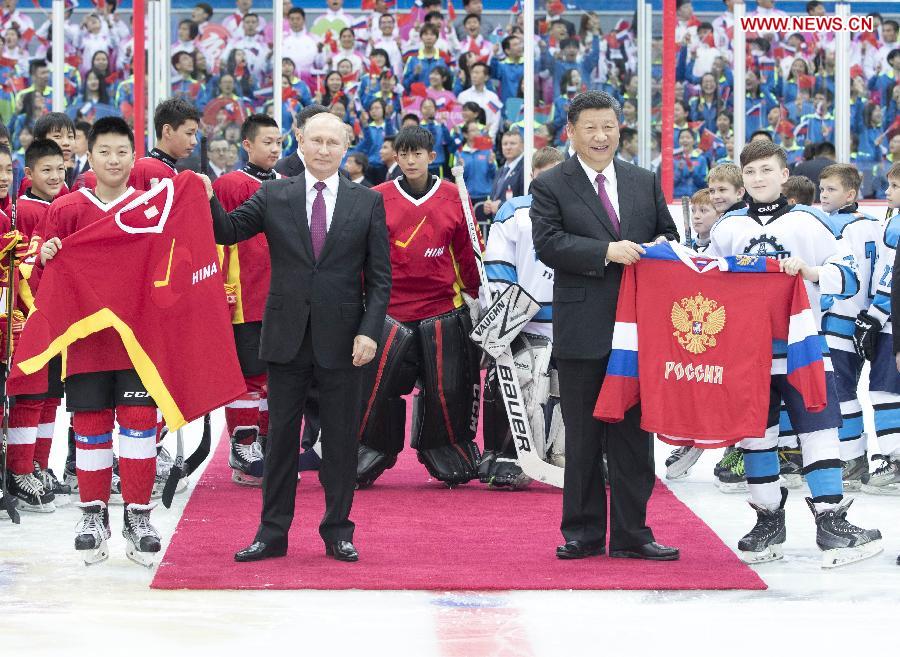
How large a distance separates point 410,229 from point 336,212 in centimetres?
168

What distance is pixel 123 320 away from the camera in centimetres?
496

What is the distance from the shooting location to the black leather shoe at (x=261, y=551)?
5.04m

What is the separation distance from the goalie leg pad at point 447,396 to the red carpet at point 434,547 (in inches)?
4.5

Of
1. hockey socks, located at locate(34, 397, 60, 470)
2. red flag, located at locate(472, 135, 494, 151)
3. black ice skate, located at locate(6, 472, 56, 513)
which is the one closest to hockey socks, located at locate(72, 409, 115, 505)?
black ice skate, located at locate(6, 472, 56, 513)

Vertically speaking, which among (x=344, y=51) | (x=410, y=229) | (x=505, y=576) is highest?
(x=344, y=51)

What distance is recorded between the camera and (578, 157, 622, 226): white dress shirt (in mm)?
5180

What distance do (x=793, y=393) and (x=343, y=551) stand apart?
1614 millimetres

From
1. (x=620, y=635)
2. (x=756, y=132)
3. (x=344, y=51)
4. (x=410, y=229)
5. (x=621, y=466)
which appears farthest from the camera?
(x=344, y=51)

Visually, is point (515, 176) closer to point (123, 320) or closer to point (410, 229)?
point (410, 229)

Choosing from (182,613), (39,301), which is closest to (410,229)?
(39,301)

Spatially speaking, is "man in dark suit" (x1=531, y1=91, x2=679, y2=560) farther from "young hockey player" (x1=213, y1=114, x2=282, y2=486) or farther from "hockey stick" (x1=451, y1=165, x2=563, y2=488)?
"young hockey player" (x1=213, y1=114, x2=282, y2=486)

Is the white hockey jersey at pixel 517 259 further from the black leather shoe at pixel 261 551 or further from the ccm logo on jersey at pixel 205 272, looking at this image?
the black leather shoe at pixel 261 551

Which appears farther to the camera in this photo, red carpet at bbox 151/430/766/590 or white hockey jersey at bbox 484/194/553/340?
A: white hockey jersey at bbox 484/194/553/340

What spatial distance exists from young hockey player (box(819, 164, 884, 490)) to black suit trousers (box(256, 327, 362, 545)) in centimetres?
260
